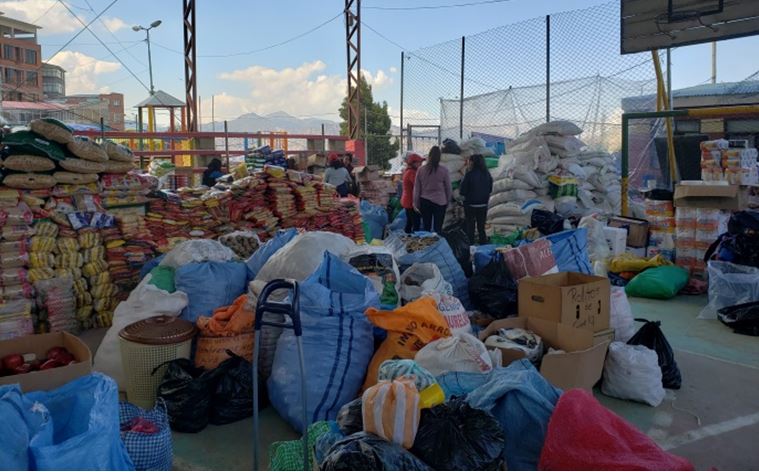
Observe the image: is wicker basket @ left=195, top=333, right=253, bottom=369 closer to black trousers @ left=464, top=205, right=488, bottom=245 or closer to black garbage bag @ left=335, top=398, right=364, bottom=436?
black garbage bag @ left=335, top=398, right=364, bottom=436

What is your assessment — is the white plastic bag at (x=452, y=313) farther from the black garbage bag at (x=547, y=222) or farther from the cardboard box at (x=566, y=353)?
the black garbage bag at (x=547, y=222)

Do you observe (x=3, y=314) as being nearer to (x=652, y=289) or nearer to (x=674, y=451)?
(x=674, y=451)

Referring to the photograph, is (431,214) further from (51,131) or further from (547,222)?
(51,131)

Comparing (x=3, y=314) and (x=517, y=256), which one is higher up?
(x=517, y=256)

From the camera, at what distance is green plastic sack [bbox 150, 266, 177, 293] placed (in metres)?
4.33

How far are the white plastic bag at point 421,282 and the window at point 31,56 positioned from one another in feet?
231

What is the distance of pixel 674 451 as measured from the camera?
2.98 metres

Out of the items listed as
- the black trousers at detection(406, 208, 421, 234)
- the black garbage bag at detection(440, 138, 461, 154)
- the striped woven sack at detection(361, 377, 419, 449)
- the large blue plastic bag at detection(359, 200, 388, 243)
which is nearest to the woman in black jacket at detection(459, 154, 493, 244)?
the black trousers at detection(406, 208, 421, 234)

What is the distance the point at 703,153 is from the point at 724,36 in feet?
4.75

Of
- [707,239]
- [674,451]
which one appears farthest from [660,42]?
[674,451]

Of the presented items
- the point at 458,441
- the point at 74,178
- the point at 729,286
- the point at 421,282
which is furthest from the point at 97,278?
the point at 729,286

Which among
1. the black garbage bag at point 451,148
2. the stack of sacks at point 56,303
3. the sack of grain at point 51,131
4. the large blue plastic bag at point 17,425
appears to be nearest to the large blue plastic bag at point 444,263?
the stack of sacks at point 56,303

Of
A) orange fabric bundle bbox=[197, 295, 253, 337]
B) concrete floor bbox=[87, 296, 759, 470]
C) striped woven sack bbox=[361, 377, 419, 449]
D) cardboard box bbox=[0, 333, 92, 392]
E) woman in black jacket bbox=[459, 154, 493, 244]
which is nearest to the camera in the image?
striped woven sack bbox=[361, 377, 419, 449]

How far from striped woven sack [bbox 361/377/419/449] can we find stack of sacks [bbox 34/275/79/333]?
3906 millimetres
